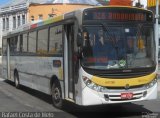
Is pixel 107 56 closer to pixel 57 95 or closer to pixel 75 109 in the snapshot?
pixel 75 109

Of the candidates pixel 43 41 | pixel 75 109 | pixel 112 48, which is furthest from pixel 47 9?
pixel 112 48

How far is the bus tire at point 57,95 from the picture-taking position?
499 inches

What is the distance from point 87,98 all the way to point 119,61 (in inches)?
48.2

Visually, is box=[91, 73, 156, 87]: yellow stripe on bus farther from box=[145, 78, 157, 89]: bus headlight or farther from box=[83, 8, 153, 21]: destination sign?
box=[83, 8, 153, 21]: destination sign

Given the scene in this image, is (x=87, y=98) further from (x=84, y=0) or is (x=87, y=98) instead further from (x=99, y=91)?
(x=84, y=0)

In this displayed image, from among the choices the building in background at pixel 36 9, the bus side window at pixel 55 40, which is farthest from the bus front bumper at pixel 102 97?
the building in background at pixel 36 9

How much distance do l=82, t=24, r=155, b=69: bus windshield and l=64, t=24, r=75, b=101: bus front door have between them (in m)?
0.93

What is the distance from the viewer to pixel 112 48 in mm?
10953

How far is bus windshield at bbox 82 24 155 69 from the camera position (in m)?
10.9

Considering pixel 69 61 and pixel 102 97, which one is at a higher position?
pixel 69 61

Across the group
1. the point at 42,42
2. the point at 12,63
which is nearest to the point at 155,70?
the point at 42,42

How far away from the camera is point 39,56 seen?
581 inches

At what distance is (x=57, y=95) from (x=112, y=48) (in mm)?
2784

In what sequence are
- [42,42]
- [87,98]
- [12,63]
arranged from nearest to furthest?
[87,98], [42,42], [12,63]
